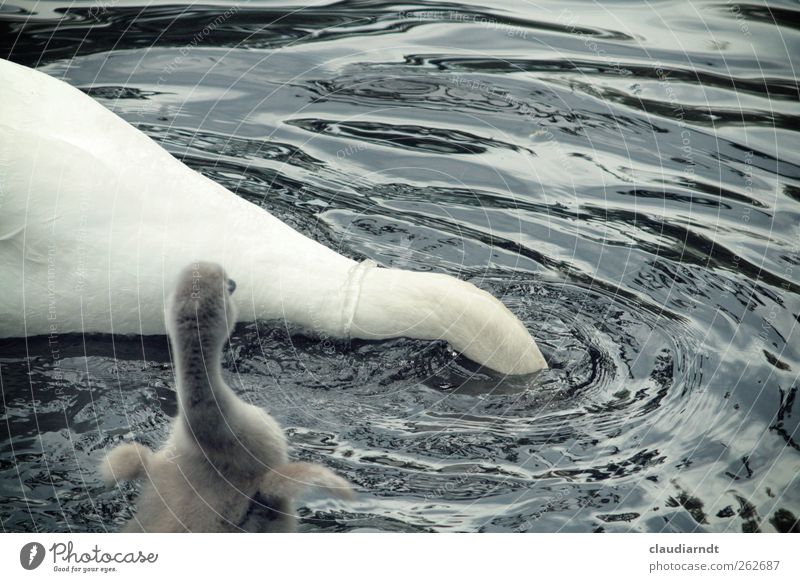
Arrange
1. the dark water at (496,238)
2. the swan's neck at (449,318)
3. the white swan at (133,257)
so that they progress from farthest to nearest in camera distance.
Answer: the white swan at (133,257), the swan's neck at (449,318), the dark water at (496,238)

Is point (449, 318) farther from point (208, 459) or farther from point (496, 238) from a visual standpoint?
point (496, 238)

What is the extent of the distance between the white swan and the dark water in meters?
0.13

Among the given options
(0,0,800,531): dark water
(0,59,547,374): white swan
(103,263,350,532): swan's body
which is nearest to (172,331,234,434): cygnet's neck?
(103,263,350,532): swan's body

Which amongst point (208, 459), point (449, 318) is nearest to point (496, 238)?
point (449, 318)

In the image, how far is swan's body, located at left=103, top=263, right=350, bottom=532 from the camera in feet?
14.1

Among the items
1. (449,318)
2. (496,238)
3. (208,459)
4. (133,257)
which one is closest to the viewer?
(208,459)

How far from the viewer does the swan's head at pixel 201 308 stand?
447cm

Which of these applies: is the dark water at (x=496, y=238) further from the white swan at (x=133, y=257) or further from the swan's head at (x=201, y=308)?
the swan's head at (x=201, y=308)

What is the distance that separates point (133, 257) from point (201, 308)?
43.3 inches

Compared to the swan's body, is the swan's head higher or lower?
higher

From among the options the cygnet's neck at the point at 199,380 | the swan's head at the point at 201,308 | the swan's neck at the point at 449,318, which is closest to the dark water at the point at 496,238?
the swan's neck at the point at 449,318

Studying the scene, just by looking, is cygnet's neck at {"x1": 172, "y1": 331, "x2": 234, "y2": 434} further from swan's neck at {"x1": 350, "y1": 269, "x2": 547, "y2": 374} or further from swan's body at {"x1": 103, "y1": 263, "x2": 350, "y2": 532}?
swan's neck at {"x1": 350, "y1": 269, "x2": 547, "y2": 374}

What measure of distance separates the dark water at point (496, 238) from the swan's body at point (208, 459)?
134 mm

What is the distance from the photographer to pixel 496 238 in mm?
6500
